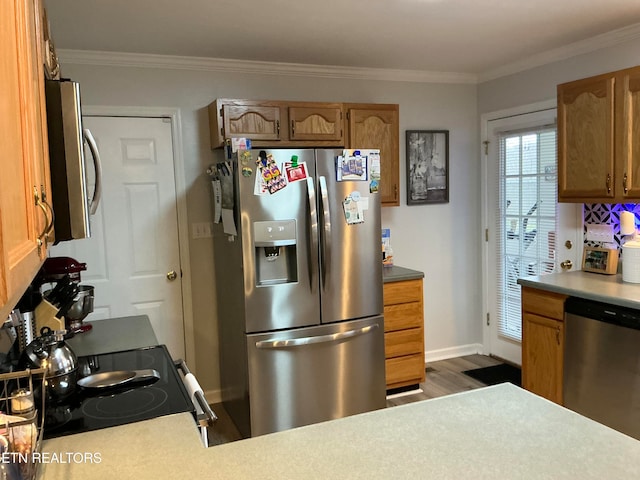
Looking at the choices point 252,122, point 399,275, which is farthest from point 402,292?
point 252,122

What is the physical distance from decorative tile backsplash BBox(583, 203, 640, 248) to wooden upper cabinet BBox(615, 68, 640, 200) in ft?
1.34

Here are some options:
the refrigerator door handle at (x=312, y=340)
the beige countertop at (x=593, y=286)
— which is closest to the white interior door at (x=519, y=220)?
the beige countertop at (x=593, y=286)

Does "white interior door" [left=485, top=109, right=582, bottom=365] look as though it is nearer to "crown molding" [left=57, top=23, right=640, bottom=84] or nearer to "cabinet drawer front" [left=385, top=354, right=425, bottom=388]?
"crown molding" [left=57, top=23, right=640, bottom=84]

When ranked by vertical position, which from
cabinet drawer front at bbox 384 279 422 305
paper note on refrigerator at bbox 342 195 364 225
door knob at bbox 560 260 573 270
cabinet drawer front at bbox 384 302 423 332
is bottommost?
cabinet drawer front at bbox 384 302 423 332

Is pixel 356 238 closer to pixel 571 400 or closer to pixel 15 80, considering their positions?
pixel 571 400

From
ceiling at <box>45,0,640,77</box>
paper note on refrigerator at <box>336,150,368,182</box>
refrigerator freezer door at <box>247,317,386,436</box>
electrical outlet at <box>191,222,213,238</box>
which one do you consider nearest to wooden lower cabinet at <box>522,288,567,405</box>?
refrigerator freezer door at <box>247,317,386,436</box>

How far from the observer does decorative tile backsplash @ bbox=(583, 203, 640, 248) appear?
3.22 meters

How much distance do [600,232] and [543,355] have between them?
3.11 feet

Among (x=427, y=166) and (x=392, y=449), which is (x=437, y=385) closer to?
(x=427, y=166)

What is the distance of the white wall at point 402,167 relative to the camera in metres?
3.45

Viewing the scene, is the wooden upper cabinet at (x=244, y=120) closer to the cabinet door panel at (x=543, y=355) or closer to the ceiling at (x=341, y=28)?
the ceiling at (x=341, y=28)

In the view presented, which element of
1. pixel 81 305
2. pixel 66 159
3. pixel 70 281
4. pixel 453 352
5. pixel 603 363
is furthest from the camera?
pixel 453 352

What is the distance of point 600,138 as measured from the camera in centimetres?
296

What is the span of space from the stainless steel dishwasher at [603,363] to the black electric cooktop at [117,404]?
216 centimetres
